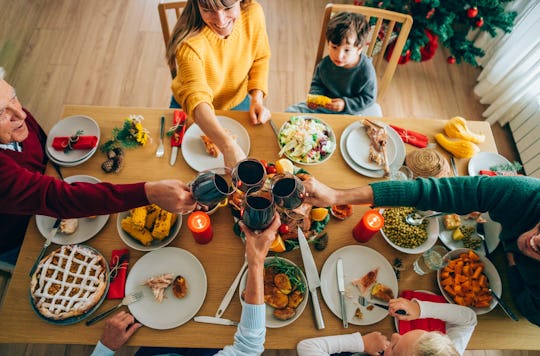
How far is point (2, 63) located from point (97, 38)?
80 cm

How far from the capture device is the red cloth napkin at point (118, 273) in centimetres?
121

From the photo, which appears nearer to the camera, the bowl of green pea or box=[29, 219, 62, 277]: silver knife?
box=[29, 219, 62, 277]: silver knife

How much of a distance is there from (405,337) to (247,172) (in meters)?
0.75

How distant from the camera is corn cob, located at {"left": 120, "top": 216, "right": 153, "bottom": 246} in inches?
49.9

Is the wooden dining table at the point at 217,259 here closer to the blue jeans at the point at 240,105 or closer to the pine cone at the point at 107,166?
the pine cone at the point at 107,166

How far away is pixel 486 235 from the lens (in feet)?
4.54

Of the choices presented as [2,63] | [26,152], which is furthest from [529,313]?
[2,63]

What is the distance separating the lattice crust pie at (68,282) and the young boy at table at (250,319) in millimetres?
121

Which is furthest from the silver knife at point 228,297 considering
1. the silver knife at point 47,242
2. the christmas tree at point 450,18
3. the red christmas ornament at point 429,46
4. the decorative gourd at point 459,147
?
the red christmas ornament at point 429,46

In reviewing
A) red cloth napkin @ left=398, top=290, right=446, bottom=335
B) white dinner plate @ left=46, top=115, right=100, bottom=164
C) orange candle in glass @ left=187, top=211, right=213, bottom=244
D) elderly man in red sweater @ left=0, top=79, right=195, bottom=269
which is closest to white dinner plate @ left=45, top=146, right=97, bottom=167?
white dinner plate @ left=46, top=115, right=100, bottom=164

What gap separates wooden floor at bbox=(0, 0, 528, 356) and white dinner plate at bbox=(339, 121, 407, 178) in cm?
138

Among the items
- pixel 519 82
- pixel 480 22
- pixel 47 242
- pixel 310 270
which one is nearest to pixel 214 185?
pixel 310 270

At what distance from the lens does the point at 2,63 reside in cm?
293

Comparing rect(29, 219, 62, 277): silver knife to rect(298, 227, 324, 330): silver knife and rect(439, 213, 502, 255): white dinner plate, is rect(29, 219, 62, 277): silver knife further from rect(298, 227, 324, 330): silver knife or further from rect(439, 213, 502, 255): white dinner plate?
rect(439, 213, 502, 255): white dinner plate
